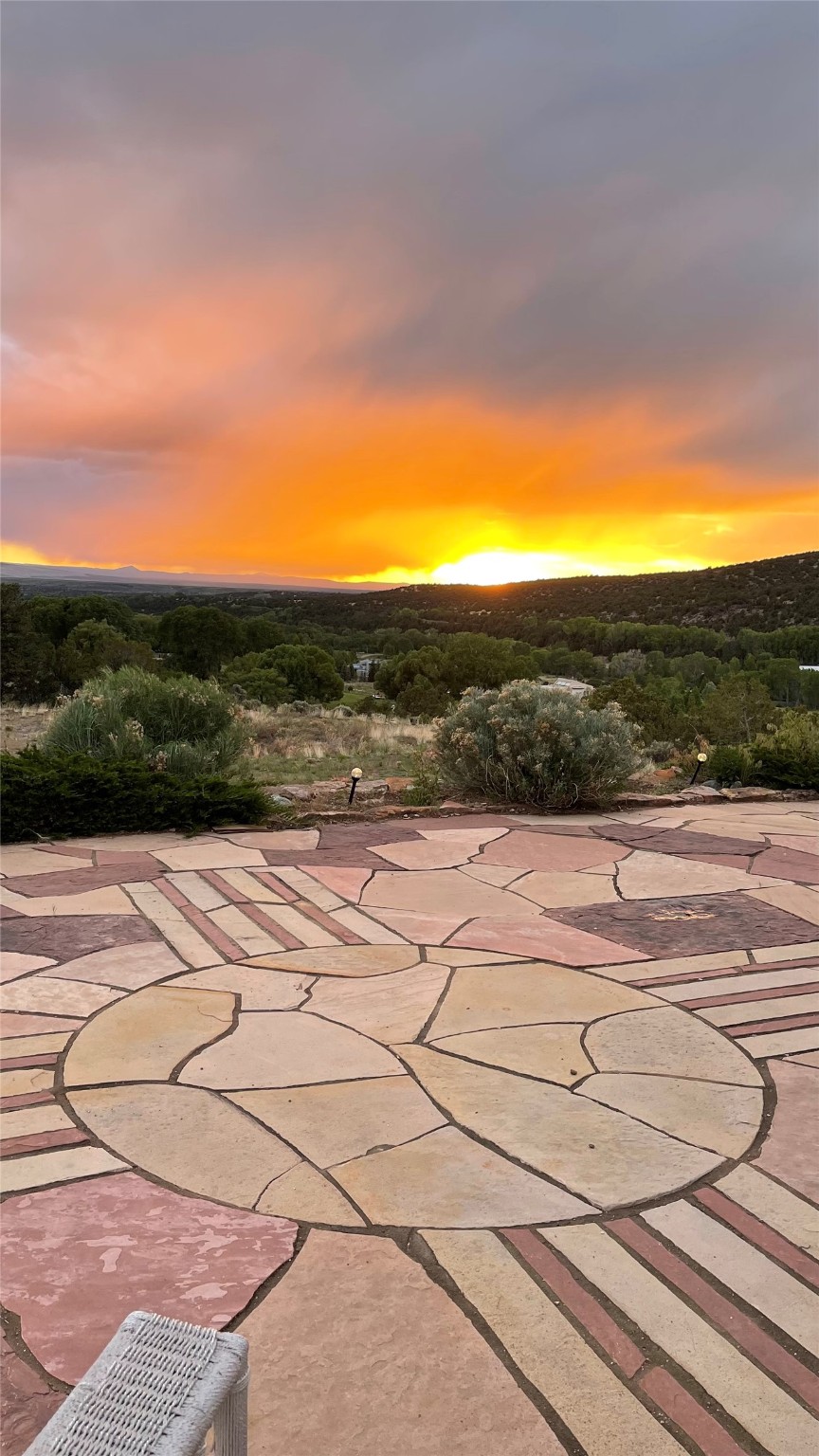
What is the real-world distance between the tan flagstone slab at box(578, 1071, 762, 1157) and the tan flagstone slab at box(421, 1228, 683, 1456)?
741mm

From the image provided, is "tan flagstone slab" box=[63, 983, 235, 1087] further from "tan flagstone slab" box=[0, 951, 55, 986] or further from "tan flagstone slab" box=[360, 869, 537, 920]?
"tan flagstone slab" box=[360, 869, 537, 920]

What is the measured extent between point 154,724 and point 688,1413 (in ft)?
23.0

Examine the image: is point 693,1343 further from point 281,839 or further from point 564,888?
point 281,839

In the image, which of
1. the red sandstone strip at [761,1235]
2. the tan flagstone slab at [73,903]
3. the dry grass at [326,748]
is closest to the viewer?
the red sandstone strip at [761,1235]

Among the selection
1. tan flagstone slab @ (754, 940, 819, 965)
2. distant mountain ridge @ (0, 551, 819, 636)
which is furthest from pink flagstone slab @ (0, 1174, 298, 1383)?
distant mountain ridge @ (0, 551, 819, 636)

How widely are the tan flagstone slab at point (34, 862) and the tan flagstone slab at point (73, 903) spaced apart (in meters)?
0.37

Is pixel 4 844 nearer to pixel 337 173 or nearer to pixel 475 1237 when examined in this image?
pixel 475 1237

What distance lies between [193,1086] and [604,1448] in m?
1.50

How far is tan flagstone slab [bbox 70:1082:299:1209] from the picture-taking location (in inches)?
84.0

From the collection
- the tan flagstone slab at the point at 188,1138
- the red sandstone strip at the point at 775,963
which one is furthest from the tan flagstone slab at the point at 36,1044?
the red sandstone strip at the point at 775,963

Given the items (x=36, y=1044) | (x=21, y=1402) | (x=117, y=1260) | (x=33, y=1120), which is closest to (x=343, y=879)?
(x=36, y=1044)

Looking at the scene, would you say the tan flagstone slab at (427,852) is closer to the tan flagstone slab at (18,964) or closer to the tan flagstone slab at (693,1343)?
the tan flagstone slab at (18,964)

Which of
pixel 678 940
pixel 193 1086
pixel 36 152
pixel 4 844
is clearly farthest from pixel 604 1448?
pixel 36 152

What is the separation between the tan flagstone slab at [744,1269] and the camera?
174 centimetres
